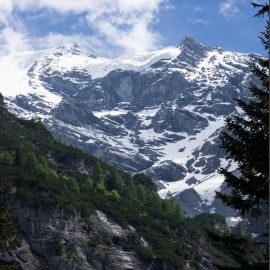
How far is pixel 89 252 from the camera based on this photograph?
121625 millimetres

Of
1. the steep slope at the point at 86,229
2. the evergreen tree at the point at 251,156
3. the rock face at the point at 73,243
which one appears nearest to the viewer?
the evergreen tree at the point at 251,156

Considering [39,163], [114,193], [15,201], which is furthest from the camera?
[114,193]

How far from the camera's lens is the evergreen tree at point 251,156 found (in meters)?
24.5

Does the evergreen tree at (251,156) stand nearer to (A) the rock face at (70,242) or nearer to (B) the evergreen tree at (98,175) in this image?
(A) the rock face at (70,242)

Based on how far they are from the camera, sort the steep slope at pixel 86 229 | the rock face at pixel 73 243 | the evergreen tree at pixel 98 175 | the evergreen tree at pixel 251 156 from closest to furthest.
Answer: the evergreen tree at pixel 251 156 < the rock face at pixel 73 243 < the steep slope at pixel 86 229 < the evergreen tree at pixel 98 175

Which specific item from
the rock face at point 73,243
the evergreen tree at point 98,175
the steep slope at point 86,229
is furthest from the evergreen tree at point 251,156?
the evergreen tree at point 98,175

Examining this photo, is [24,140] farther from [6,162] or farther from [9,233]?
[9,233]

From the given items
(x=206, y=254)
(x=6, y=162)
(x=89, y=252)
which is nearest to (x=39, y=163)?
(x=6, y=162)

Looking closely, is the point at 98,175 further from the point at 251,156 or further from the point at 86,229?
the point at 251,156

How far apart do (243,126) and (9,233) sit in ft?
58.9

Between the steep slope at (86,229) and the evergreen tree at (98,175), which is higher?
the evergreen tree at (98,175)

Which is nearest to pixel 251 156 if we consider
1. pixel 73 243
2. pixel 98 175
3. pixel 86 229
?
pixel 73 243

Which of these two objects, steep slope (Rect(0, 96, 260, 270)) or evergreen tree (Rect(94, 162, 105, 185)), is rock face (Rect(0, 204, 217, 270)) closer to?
steep slope (Rect(0, 96, 260, 270))

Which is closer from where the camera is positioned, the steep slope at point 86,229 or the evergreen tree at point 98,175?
the steep slope at point 86,229
